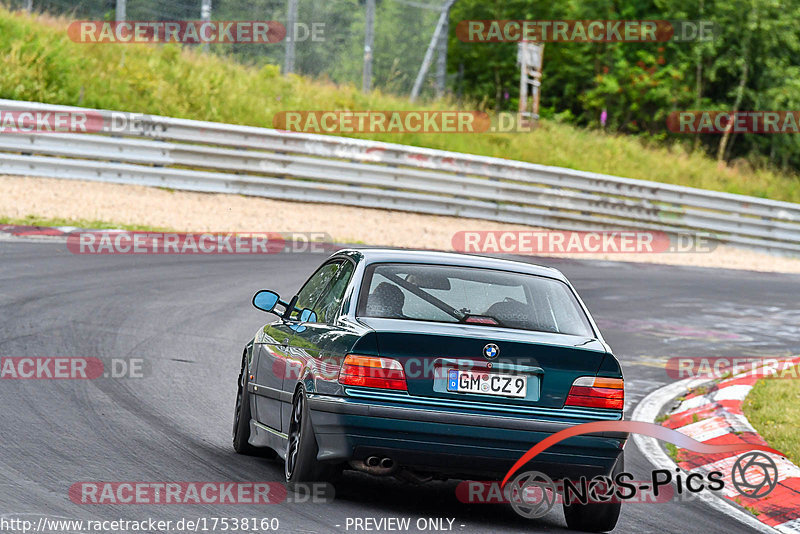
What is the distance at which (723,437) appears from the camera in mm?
9250

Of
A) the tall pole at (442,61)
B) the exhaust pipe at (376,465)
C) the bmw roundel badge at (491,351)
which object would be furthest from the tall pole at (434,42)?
the exhaust pipe at (376,465)

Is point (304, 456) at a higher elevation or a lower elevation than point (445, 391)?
lower

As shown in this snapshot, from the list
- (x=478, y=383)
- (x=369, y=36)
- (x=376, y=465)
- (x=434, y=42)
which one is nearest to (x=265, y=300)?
(x=376, y=465)

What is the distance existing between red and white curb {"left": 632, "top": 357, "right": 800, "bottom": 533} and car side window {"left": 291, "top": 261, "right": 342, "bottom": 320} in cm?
262

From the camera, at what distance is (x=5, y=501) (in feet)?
18.8

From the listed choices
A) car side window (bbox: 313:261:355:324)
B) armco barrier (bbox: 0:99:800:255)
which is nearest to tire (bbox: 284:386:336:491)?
car side window (bbox: 313:261:355:324)

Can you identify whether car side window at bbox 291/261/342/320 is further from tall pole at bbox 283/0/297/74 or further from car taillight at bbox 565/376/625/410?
tall pole at bbox 283/0/297/74

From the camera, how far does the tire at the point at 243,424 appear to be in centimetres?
775

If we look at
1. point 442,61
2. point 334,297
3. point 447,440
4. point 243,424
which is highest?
point 442,61

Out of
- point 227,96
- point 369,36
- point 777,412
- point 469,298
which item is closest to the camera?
point 469,298

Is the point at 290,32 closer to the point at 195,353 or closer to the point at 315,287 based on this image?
the point at 195,353

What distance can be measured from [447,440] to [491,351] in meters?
0.48

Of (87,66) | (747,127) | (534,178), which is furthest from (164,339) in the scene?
(747,127)

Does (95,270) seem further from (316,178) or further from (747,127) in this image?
(747,127)
